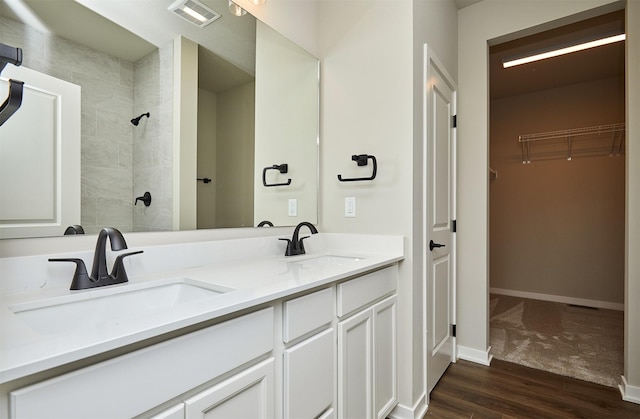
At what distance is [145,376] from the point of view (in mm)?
669

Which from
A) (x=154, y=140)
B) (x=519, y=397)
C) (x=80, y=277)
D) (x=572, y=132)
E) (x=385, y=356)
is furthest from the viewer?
(x=572, y=132)

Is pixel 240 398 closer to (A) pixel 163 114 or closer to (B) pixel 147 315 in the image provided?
(B) pixel 147 315

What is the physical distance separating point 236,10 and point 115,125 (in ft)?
3.01

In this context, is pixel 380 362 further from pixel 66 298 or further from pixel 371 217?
pixel 66 298

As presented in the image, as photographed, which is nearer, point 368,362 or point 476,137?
point 368,362

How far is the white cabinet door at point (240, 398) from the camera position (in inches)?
30.5

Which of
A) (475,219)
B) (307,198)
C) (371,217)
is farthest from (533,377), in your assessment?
(307,198)

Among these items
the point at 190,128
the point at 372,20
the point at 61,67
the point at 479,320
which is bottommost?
the point at 479,320

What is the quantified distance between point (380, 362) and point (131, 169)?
139 centimetres

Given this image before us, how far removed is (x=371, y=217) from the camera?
1900mm

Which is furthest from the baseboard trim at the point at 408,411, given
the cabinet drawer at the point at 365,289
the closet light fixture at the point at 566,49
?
the closet light fixture at the point at 566,49

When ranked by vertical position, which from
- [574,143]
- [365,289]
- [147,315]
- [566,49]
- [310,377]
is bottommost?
[310,377]

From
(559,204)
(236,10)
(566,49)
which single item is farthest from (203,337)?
(559,204)

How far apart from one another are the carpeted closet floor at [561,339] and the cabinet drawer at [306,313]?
1994mm
